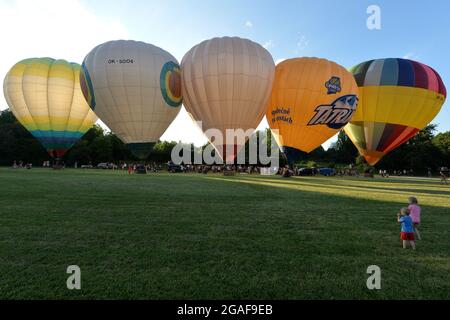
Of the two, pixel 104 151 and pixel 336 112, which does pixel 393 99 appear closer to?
pixel 336 112

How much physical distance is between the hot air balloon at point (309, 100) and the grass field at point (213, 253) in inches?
503

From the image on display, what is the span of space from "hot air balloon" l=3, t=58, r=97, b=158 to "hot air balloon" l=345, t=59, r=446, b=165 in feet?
80.7

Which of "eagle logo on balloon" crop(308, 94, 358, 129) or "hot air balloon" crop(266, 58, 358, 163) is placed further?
"eagle logo on balloon" crop(308, 94, 358, 129)

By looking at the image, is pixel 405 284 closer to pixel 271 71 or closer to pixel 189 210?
pixel 189 210

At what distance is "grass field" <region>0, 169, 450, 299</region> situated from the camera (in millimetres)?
3795

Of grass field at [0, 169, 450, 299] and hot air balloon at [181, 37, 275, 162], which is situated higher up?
hot air balloon at [181, 37, 275, 162]

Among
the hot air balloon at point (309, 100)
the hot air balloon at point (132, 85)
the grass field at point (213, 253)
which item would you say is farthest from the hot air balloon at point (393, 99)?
the grass field at point (213, 253)

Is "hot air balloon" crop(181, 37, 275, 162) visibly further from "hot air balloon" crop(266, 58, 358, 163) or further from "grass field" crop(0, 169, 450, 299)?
"grass field" crop(0, 169, 450, 299)

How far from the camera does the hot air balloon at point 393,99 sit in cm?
2333

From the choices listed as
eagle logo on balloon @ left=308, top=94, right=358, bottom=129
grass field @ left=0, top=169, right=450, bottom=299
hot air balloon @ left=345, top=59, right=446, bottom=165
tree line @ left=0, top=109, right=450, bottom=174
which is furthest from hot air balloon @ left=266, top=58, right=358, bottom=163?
tree line @ left=0, top=109, right=450, bottom=174

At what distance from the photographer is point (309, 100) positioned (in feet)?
68.5

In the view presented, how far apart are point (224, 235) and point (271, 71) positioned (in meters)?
16.8

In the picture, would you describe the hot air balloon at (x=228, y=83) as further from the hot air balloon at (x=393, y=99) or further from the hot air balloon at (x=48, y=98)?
the hot air balloon at (x=48, y=98)

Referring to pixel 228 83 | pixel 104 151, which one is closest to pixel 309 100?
pixel 228 83
